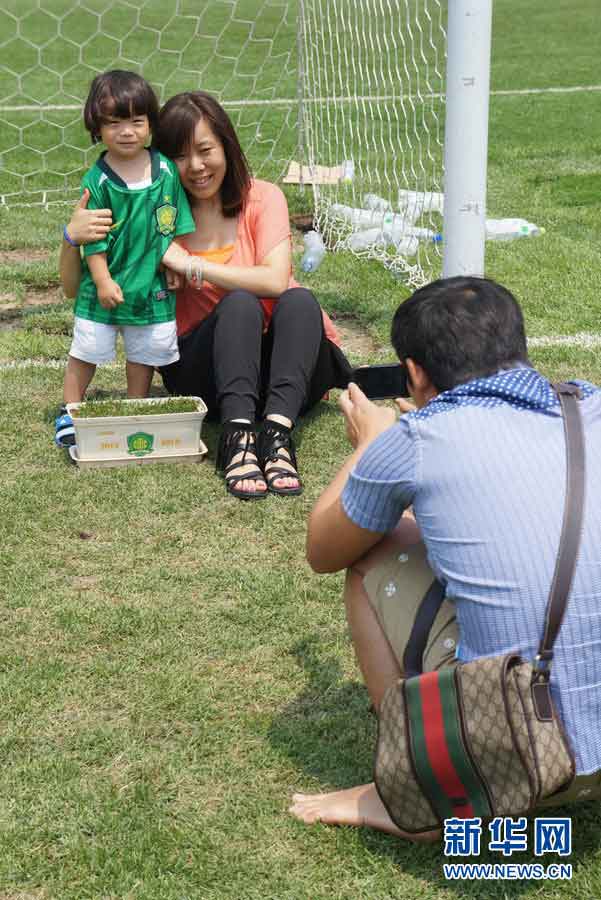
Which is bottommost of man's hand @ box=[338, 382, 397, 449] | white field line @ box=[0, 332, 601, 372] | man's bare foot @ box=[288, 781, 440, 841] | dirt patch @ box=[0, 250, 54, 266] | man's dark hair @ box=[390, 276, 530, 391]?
dirt patch @ box=[0, 250, 54, 266]

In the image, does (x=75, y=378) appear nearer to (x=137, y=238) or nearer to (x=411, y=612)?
(x=137, y=238)

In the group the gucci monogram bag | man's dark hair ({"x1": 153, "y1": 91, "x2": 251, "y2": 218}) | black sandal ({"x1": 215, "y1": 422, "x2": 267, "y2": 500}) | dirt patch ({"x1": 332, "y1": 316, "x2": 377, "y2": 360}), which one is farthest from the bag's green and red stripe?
dirt patch ({"x1": 332, "y1": 316, "x2": 377, "y2": 360})

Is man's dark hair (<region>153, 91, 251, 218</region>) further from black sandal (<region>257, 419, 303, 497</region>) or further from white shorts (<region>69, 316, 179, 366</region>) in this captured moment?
black sandal (<region>257, 419, 303, 497</region>)

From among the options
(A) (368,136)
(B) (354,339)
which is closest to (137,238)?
(B) (354,339)

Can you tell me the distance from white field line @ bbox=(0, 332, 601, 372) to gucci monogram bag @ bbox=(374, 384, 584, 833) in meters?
3.23

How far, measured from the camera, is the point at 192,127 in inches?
164

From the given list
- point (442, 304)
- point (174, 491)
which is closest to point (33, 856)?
point (442, 304)

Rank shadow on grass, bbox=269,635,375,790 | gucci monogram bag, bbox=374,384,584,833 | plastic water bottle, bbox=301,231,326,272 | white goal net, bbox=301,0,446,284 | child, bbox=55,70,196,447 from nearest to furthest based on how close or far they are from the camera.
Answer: gucci monogram bag, bbox=374,384,584,833 < shadow on grass, bbox=269,635,375,790 < child, bbox=55,70,196,447 < plastic water bottle, bbox=301,231,326,272 < white goal net, bbox=301,0,446,284

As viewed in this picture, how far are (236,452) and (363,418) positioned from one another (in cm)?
157

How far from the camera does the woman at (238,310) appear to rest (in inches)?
163

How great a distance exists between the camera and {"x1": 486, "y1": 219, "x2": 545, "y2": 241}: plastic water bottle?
728 centimetres

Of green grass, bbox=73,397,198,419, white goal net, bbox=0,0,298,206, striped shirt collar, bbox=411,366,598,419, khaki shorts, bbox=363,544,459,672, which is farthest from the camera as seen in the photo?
white goal net, bbox=0,0,298,206

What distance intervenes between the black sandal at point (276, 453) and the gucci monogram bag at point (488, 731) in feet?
6.17

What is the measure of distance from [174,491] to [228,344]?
578 mm
